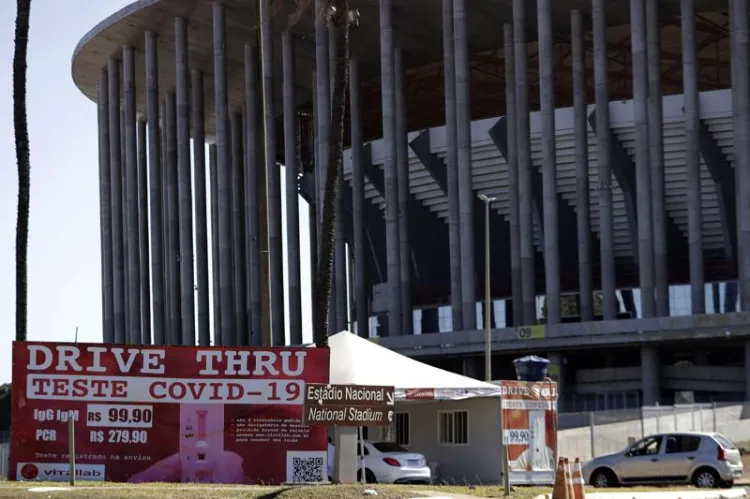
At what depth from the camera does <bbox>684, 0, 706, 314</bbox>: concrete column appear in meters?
60.6

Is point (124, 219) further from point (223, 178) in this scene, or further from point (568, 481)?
point (568, 481)

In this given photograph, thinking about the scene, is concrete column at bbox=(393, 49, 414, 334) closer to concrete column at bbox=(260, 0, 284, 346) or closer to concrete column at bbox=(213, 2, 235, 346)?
concrete column at bbox=(260, 0, 284, 346)

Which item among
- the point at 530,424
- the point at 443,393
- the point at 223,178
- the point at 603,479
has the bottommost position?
the point at 603,479

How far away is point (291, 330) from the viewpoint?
250 ft

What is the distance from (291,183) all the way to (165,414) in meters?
47.7

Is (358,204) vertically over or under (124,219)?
under

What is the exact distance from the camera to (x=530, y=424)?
108 ft

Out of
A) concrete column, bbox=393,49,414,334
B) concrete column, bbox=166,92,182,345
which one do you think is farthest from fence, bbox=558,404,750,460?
concrete column, bbox=166,92,182,345

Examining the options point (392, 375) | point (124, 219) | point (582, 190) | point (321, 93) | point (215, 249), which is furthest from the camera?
point (124, 219)

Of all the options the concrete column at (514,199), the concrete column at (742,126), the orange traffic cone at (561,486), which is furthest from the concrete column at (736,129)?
the orange traffic cone at (561,486)

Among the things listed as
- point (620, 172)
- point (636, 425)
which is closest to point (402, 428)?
point (636, 425)

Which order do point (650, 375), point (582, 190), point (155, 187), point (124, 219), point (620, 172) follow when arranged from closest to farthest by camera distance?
point (650, 375) → point (582, 190) → point (620, 172) → point (155, 187) → point (124, 219)

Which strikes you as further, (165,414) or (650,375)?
(650,375)

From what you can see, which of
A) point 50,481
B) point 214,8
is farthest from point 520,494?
point 214,8
